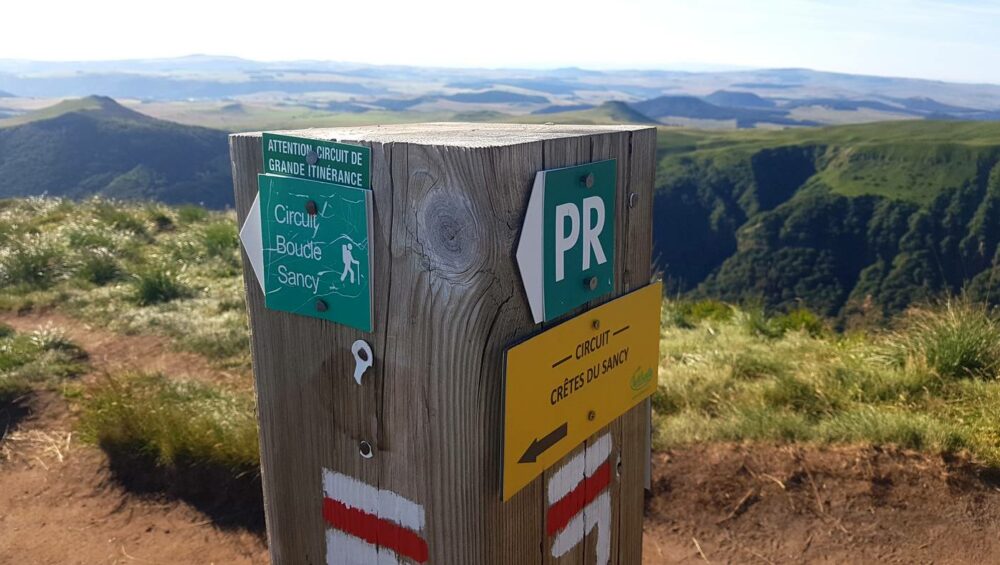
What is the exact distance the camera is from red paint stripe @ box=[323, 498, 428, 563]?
4.75ft

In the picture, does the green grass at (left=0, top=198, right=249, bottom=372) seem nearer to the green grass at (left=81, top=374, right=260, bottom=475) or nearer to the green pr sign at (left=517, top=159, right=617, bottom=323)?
the green grass at (left=81, top=374, right=260, bottom=475)

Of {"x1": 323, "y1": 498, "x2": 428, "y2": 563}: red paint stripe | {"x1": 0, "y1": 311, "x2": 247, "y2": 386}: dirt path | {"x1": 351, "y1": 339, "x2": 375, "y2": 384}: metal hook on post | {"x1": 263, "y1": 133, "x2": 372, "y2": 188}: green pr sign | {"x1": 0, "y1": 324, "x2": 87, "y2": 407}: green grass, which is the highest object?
{"x1": 263, "y1": 133, "x2": 372, "y2": 188}: green pr sign

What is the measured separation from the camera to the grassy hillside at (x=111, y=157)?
221ft

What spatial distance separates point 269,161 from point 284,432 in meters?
0.59

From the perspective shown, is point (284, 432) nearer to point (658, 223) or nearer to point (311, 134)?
point (311, 134)

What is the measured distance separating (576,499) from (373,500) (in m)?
0.49

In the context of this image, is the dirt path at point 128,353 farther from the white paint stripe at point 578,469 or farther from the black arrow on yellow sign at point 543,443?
the black arrow on yellow sign at point 543,443

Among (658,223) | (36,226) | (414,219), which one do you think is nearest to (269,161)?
(414,219)

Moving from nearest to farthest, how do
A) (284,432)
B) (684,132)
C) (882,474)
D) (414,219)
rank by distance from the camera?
(414,219), (284,432), (882,474), (684,132)

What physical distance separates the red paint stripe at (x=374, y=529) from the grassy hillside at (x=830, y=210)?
53.3 metres

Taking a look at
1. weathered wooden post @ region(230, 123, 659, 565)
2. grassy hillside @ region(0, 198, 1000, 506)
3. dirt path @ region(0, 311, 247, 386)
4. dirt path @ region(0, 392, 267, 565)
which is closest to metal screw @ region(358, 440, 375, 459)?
weathered wooden post @ region(230, 123, 659, 565)

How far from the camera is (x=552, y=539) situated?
1620mm

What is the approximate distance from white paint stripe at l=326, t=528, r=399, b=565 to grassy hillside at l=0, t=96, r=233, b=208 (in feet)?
222

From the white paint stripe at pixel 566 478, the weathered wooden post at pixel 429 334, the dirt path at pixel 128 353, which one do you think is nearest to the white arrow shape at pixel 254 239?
the weathered wooden post at pixel 429 334
